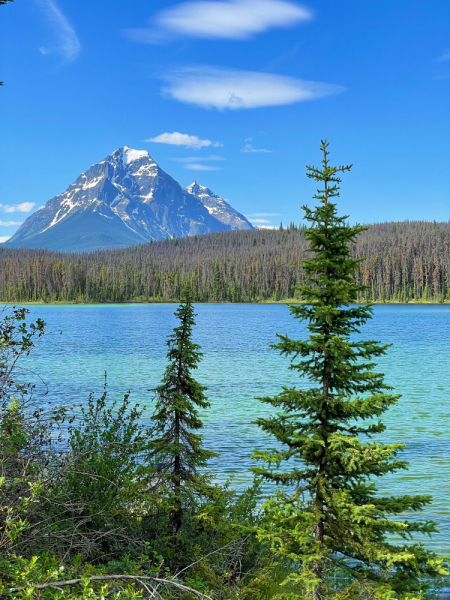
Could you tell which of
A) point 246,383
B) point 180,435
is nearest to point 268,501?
point 180,435

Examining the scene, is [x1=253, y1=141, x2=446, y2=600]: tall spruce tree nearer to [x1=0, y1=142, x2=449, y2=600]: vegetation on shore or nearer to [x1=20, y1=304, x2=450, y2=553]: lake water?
[x1=0, y1=142, x2=449, y2=600]: vegetation on shore

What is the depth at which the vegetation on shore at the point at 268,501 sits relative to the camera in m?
7.01

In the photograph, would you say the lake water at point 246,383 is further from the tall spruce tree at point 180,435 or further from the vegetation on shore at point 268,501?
the vegetation on shore at point 268,501

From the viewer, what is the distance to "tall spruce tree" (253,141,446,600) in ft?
23.7

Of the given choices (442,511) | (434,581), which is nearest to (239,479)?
(442,511)

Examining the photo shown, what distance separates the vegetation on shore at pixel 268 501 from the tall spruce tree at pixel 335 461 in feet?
0.07

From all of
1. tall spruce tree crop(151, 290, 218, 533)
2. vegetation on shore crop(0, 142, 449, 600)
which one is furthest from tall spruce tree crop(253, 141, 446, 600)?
tall spruce tree crop(151, 290, 218, 533)

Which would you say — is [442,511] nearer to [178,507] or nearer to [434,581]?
[434,581]

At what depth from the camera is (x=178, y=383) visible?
10148 mm

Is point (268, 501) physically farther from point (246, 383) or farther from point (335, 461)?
point (246, 383)

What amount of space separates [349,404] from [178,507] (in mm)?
3844

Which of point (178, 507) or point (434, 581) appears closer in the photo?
point (178, 507)

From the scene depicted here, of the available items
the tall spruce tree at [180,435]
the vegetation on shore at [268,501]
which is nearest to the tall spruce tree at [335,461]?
the vegetation on shore at [268,501]

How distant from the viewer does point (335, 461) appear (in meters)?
7.91
